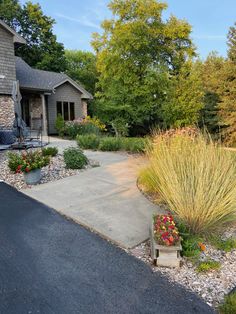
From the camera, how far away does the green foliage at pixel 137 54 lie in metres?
13.7

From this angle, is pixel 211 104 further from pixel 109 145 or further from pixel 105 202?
pixel 105 202

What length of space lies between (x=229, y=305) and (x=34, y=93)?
15678 mm

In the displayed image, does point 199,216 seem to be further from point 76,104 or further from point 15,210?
point 76,104

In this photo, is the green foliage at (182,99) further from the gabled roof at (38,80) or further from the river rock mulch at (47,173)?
the river rock mulch at (47,173)

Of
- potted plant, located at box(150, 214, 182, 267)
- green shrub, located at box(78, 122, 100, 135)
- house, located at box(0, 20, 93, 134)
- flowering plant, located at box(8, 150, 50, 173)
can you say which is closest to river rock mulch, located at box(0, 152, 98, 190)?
flowering plant, located at box(8, 150, 50, 173)

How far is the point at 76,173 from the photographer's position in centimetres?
653

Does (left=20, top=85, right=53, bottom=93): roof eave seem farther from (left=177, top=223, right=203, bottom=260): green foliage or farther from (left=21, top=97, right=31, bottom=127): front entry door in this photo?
(left=177, top=223, right=203, bottom=260): green foliage

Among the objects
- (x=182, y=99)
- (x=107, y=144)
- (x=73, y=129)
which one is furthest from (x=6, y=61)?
(x=182, y=99)

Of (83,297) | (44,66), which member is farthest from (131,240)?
(44,66)

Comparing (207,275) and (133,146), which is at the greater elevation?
(133,146)

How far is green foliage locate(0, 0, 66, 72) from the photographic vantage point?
25141 mm

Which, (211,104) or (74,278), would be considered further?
(211,104)

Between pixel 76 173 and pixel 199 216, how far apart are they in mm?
3817

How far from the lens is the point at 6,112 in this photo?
12734 mm
